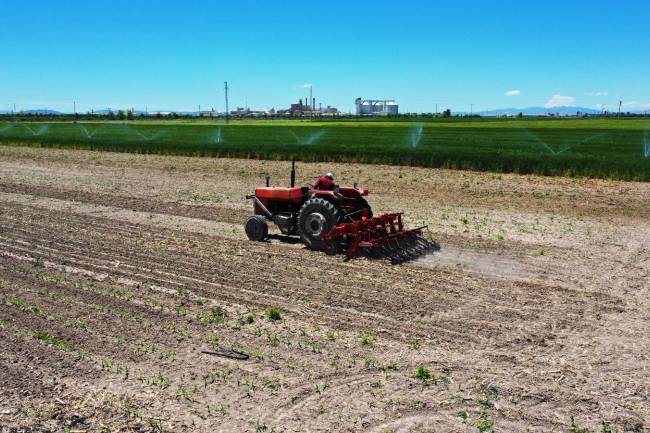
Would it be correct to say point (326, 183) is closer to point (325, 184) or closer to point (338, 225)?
point (325, 184)

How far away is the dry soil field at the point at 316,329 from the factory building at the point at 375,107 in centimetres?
17177

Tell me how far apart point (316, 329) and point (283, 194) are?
4888 mm

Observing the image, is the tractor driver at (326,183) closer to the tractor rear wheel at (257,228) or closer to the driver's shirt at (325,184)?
the driver's shirt at (325,184)

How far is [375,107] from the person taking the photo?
187875 millimetres

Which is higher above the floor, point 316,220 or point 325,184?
point 325,184

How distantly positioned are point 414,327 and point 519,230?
6893 mm

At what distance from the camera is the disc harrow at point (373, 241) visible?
10883mm

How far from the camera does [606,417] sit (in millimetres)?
5656

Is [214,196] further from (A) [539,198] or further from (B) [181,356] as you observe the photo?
(B) [181,356]

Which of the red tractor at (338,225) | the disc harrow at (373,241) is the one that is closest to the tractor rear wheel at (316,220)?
the red tractor at (338,225)

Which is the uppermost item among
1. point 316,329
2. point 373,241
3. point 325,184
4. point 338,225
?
point 325,184

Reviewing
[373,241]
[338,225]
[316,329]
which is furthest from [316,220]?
[316,329]

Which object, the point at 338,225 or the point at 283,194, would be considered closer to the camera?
the point at 338,225

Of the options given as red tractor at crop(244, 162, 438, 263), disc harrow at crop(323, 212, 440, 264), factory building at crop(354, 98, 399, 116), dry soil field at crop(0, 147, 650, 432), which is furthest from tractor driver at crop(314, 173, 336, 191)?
factory building at crop(354, 98, 399, 116)
